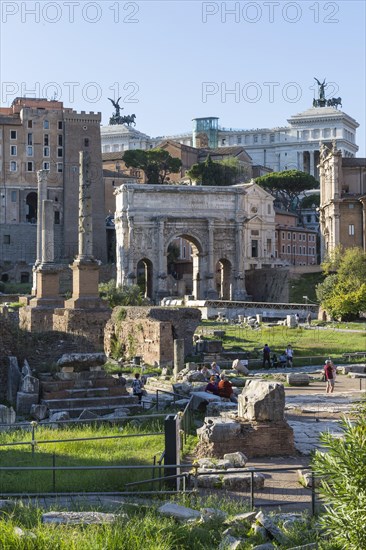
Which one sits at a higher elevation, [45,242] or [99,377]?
[45,242]

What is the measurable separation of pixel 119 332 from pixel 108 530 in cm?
2283

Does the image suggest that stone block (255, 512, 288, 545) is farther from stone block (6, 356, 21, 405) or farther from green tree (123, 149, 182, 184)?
green tree (123, 149, 182, 184)

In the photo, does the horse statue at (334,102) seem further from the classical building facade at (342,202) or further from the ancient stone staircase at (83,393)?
the ancient stone staircase at (83,393)

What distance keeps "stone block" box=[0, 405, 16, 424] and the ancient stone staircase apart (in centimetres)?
83

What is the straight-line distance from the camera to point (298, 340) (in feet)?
123

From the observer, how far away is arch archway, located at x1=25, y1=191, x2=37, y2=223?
257 ft

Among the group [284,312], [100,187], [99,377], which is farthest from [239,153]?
[99,377]

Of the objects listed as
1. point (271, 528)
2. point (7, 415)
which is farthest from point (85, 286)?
point (271, 528)

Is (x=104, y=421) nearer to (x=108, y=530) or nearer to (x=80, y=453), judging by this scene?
(x=80, y=453)

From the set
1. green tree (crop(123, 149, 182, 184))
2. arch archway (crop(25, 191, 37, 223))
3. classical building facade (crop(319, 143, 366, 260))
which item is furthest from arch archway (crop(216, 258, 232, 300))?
green tree (crop(123, 149, 182, 184))

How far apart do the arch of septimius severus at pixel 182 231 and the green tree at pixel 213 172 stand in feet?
71.2

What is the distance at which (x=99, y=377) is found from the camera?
19.9 metres

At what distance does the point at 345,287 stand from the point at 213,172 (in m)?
40.8

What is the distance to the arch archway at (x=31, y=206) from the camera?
7838cm
